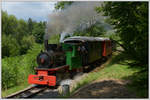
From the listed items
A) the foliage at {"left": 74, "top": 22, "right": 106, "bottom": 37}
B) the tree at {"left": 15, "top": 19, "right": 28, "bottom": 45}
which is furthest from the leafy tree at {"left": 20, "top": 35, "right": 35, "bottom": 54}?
the foliage at {"left": 74, "top": 22, "right": 106, "bottom": 37}

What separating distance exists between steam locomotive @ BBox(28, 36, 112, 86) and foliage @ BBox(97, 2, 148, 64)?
152 inches

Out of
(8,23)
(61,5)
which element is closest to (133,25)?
(61,5)

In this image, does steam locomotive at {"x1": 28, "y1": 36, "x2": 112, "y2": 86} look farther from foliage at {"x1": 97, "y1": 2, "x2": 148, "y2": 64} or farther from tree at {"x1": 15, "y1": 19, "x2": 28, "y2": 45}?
tree at {"x1": 15, "y1": 19, "x2": 28, "y2": 45}

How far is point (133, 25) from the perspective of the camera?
583cm

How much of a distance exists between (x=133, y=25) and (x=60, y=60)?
5.16 metres

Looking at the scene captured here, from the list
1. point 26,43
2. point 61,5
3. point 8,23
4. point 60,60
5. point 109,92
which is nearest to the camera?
point 109,92

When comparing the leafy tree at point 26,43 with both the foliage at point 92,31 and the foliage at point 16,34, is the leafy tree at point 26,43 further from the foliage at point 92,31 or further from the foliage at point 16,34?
the foliage at point 92,31

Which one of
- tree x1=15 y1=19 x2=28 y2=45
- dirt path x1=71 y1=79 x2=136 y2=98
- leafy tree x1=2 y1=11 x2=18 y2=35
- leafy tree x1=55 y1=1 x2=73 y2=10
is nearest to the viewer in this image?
dirt path x1=71 y1=79 x2=136 y2=98

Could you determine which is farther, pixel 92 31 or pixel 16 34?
pixel 16 34

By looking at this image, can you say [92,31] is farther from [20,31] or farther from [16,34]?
[20,31]

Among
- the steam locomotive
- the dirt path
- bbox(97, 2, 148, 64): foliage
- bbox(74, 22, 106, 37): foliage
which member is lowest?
the dirt path

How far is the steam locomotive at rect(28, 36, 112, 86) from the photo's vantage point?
29.5ft

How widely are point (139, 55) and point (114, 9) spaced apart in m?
2.45

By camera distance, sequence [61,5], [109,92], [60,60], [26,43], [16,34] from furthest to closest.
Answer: [16,34] < [26,43] < [61,5] < [60,60] < [109,92]
